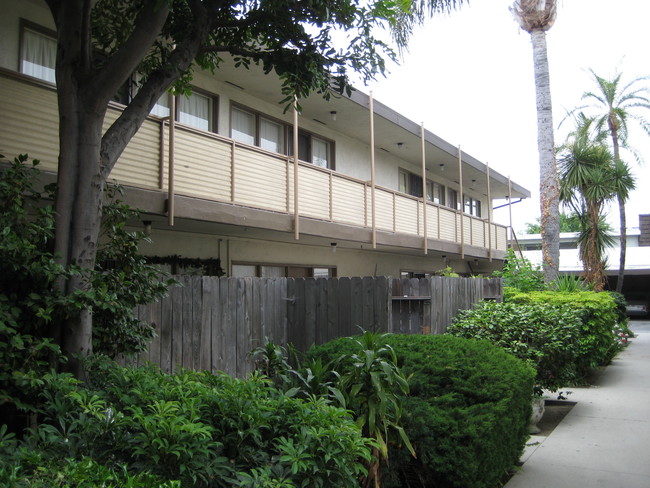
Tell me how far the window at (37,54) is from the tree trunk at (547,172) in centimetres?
1214

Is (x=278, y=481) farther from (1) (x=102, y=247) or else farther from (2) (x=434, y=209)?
(2) (x=434, y=209)

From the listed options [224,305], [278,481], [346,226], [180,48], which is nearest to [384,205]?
[346,226]

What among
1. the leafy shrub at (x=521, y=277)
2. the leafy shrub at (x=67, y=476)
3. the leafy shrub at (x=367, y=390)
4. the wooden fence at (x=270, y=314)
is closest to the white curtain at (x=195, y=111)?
the wooden fence at (x=270, y=314)

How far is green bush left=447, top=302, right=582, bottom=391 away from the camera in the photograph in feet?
26.0

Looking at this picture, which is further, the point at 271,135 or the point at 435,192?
the point at 435,192

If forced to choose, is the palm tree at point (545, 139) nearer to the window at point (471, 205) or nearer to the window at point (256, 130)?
the window at point (256, 130)

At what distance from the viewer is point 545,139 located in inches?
627

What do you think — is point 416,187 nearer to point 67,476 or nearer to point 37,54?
point 37,54

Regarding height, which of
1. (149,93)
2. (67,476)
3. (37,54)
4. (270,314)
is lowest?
(67,476)

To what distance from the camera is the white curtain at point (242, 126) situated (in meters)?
12.9

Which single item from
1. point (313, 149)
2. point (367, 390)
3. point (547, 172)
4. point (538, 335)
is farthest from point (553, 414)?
point (313, 149)

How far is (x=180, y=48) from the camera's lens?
18.0 feet

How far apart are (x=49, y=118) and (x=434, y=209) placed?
Result: 12.6 m

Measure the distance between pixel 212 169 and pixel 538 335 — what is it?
5.80 metres
